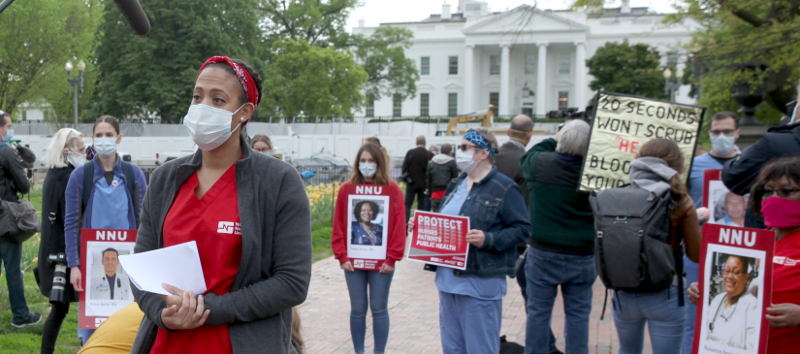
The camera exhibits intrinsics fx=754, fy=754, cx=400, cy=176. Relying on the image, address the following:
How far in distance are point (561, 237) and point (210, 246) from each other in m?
3.76

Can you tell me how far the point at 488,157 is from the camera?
5.45m

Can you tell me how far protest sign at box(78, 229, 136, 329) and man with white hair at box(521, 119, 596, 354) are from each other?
3.03 m

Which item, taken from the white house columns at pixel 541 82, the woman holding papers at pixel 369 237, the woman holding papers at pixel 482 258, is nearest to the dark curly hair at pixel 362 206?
the woman holding papers at pixel 369 237

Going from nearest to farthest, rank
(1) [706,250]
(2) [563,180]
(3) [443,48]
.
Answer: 1. (1) [706,250]
2. (2) [563,180]
3. (3) [443,48]

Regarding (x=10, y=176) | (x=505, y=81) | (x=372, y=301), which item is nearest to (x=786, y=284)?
(x=372, y=301)

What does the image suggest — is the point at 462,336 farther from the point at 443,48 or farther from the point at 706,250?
the point at 443,48

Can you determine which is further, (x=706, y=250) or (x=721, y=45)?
(x=721, y=45)

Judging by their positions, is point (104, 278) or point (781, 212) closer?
point (781, 212)

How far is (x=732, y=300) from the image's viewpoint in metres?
3.64

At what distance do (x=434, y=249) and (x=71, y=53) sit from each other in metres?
39.0

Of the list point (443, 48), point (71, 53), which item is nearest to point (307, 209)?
point (71, 53)

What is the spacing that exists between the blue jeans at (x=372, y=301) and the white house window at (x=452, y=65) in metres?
99.2

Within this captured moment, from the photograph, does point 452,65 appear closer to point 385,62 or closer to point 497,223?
point 385,62

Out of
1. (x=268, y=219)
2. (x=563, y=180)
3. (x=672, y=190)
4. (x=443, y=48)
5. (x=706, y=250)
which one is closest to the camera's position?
(x=268, y=219)
